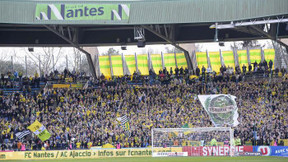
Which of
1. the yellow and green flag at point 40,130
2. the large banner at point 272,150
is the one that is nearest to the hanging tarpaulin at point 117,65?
the yellow and green flag at point 40,130

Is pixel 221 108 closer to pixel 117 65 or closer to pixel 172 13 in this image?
pixel 172 13

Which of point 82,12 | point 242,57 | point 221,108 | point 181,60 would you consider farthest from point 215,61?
point 82,12

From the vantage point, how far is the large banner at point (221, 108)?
1508 inches

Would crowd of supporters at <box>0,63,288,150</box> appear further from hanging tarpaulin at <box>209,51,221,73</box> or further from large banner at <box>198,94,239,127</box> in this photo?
hanging tarpaulin at <box>209,51,221,73</box>

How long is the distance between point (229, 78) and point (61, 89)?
15807 millimetres

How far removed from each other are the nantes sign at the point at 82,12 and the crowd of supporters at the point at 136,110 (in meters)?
7.74

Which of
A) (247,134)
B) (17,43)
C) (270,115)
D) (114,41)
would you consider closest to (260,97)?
(270,115)

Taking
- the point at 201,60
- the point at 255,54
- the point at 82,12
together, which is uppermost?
the point at 82,12

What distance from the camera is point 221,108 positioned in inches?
1539

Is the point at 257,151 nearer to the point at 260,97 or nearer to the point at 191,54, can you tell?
the point at 260,97

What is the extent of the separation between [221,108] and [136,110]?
750 centimetres

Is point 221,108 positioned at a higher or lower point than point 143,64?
lower

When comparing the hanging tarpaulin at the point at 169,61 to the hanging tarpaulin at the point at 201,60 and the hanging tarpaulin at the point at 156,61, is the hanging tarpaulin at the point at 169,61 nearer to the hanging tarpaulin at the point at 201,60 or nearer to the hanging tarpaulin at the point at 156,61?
the hanging tarpaulin at the point at 156,61

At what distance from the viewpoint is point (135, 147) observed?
35844 mm
